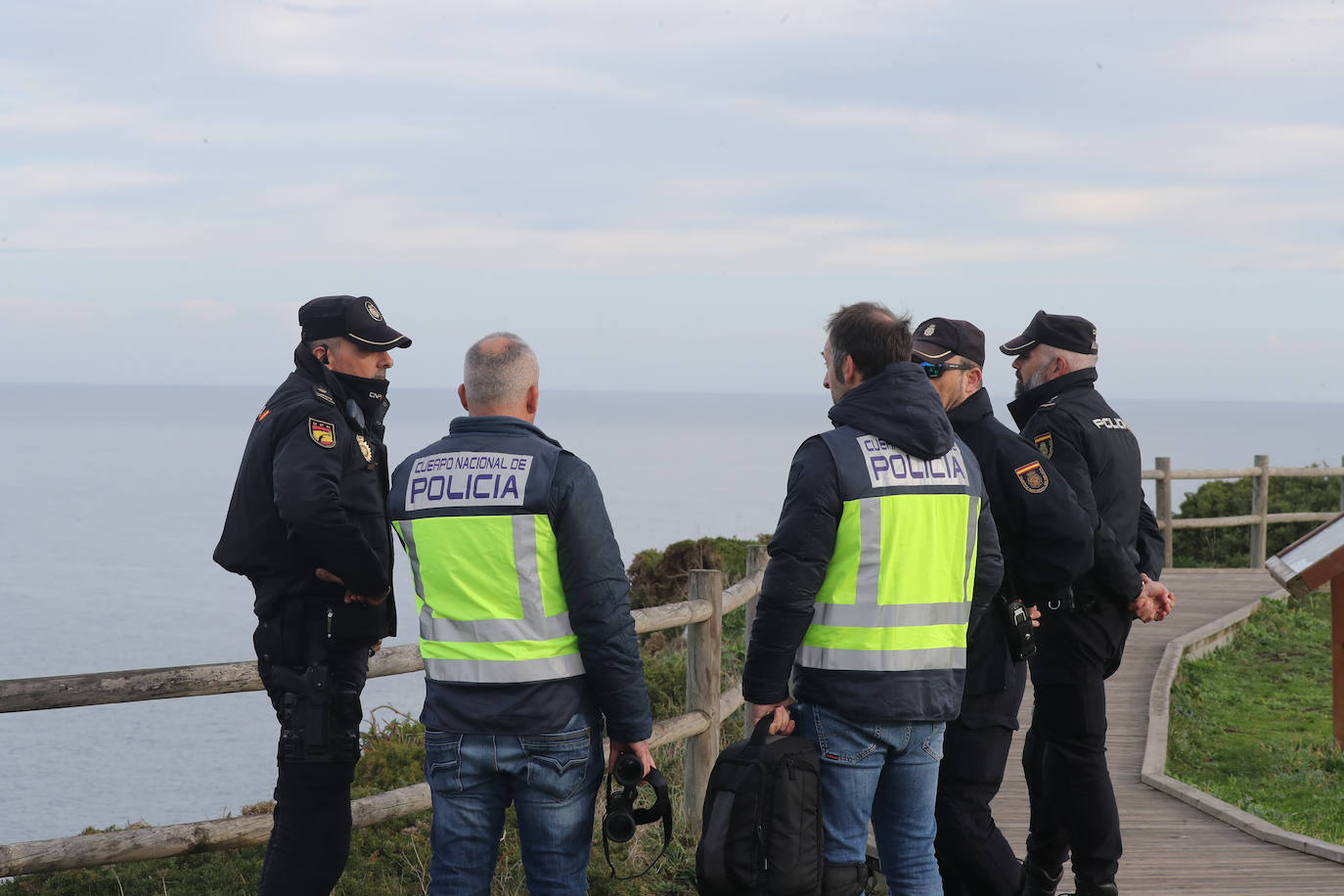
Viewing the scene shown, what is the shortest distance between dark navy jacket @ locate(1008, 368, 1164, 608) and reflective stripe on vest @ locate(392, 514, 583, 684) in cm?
204

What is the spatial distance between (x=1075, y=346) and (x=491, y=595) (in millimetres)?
2521

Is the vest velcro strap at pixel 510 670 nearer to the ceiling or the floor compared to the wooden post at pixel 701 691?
nearer to the ceiling

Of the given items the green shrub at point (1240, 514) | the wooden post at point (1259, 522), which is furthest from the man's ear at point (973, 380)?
the green shrub at point (1240, 514)

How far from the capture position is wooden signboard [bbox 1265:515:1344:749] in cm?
724

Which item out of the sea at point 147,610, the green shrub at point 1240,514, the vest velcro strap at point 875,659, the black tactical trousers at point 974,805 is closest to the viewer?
the vest velcro strap at point 875,659

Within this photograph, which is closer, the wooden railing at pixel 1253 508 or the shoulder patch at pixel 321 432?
the shoulder patch at pixel 321 432

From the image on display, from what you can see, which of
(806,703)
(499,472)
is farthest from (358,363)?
(806,703)

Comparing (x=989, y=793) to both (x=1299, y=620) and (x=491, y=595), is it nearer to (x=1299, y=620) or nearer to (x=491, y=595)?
(x=491, y=595)

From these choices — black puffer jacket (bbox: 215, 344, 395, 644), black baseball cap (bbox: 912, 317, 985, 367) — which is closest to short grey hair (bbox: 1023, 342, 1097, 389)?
black baseball cap (bbox: 912, 317, 985, 367)

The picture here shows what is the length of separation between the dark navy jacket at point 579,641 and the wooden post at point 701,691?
2.61 metres

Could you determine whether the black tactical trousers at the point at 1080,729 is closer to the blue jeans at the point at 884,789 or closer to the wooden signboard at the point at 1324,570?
the blue jeans at the point at 884,789

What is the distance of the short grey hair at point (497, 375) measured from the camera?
3467 mm

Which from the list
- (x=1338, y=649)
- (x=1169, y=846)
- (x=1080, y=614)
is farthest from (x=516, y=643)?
(x=1338, y=649)

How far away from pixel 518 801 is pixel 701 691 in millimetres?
2759
